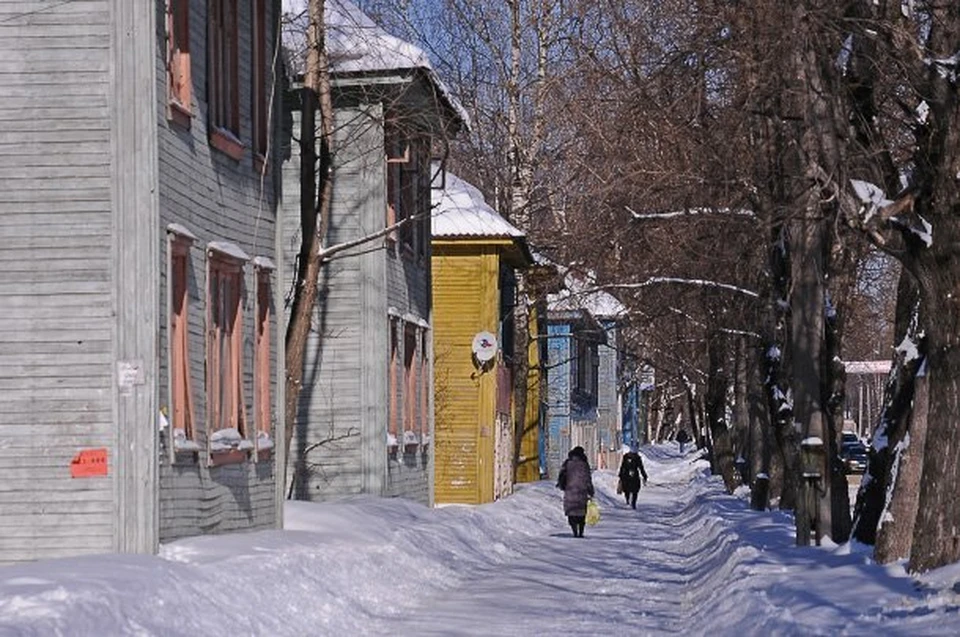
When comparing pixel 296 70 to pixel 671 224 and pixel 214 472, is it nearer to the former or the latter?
pixel 671 224

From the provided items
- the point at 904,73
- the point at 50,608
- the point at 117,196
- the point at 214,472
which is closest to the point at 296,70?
the point at 214,472

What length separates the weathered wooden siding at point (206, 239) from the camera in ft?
56.2

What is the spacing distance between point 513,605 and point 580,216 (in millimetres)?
19161

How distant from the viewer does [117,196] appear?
16.3 metres

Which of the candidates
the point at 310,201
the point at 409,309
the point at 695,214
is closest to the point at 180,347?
the point at 310,201

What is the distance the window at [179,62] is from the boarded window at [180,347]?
1233mm

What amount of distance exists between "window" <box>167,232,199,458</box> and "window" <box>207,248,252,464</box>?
90 centimetres

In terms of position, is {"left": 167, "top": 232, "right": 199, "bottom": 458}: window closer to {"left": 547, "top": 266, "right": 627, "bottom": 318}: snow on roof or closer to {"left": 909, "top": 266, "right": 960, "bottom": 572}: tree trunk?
{"left": 909, "top": 266, "right": 960, "bottom": 572}: tree trunk

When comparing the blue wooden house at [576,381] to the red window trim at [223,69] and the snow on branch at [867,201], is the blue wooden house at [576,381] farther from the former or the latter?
the snow on branch at [867,201]

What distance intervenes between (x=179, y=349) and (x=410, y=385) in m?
14.7

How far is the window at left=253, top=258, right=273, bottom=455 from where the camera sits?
21406 mm

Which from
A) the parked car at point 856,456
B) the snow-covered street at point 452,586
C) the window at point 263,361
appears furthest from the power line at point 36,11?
the parked car at point 856,456

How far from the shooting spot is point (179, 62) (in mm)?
18047

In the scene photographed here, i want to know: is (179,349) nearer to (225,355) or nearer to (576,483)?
(225,355)
